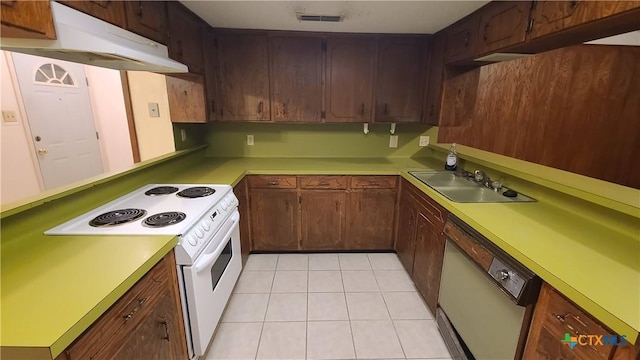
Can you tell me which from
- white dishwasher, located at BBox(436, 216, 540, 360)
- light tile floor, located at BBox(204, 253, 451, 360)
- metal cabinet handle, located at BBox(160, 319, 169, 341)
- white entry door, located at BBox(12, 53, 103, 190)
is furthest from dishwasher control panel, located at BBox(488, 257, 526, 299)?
white entry door, located at BBox(12, 53, 103, 190)

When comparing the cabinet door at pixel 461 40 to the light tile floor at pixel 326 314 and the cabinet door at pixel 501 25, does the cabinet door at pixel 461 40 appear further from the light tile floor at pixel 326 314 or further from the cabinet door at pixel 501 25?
the light tile floor at pixel 326 314

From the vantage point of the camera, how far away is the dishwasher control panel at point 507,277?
3.61 ft

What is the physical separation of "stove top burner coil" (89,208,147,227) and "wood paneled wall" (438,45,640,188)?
2.54m

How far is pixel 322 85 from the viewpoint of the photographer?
2750 millimetres

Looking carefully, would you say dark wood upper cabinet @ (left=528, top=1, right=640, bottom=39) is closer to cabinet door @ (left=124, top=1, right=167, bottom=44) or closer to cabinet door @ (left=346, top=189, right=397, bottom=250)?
cabinet door @ (left=346, top=189, right=397, bottom=250)

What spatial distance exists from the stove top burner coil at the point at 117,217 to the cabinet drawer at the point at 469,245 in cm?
175

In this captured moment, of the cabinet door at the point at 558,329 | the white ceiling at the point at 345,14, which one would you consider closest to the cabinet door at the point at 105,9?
the white ceiling at the point at 345,14

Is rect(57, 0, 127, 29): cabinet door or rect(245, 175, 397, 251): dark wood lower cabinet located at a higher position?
rect(57, 0, 127, 29): cabinet door

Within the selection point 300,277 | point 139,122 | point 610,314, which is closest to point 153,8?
point 139,122

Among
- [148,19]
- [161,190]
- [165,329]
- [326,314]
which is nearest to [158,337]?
[165,329]

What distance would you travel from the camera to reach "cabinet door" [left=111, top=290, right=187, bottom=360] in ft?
3.34

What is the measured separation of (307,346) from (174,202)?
124cm

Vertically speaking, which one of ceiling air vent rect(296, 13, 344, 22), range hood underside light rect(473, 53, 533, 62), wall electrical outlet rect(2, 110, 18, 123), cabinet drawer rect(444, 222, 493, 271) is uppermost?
ceiling air vent rect(296, 13, 344, 22)

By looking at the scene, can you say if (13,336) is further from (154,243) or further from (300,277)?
(300,277)
